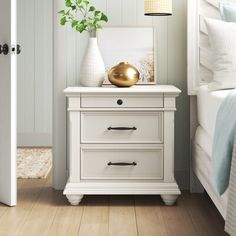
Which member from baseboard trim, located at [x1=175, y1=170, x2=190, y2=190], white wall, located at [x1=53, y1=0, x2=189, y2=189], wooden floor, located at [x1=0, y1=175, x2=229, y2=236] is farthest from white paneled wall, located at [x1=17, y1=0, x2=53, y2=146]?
baseboard trim, located at [x1=175, y1=170, x2=190, y2=190]

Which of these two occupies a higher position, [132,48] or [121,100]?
[132,48]

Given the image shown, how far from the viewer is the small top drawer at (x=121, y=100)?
3775 millimetres

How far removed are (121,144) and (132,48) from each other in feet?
2.50

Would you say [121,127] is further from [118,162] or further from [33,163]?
[33,163]

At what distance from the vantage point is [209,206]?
3.77m

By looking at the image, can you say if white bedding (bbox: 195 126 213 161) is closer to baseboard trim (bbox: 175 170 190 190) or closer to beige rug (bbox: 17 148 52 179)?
baseboard trim (bbox: 175 170 190 190)

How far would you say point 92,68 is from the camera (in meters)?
4.00

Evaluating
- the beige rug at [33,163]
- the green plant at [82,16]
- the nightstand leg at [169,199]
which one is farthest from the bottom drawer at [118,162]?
the beige rug at [33,163]

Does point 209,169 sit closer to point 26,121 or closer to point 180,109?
point 180,109

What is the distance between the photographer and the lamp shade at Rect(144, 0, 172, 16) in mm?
3938

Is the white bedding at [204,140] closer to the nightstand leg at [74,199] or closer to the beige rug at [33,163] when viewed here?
the nightstand leg at [74,199]

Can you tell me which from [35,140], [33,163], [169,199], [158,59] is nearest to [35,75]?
[35,140]

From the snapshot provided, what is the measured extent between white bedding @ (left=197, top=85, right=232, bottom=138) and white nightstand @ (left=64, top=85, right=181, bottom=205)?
0.19 meters

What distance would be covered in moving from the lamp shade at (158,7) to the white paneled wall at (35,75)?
8.20 feet
